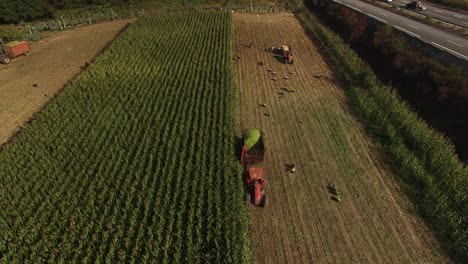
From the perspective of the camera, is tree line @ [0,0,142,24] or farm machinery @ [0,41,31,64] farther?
tree line @ [0,0,142,24]

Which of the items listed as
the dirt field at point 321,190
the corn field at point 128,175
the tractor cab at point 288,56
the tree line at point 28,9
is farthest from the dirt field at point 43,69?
the tractor cab at point 288,56

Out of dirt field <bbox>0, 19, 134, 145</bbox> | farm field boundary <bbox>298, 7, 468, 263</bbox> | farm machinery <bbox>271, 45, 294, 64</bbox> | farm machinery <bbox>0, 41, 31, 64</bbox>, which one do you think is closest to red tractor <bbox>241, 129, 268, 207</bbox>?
farm field boundary <bbox>298, 7, 468, 263</bbox>

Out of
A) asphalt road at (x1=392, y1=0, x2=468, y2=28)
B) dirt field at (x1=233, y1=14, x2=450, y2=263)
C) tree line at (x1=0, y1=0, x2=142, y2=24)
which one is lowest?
dirt field at (x1=233, y1=14, x2=450, y2=263)

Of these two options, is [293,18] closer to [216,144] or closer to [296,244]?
[216,144]

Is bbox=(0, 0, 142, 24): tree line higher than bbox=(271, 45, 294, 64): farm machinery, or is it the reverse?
bbox=(0, 0, 142, 24): tree line

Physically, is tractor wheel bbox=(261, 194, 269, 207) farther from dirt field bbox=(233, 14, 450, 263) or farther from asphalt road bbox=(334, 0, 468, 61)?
asphalt road bbox=(334, 0, 468, 61)

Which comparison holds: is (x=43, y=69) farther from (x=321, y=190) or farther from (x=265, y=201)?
(x=321, y=190)
